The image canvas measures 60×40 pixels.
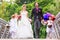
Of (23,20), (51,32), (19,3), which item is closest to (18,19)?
(23,20)

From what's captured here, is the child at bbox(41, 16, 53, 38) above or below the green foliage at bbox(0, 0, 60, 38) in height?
below

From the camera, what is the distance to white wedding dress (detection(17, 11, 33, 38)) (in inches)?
335

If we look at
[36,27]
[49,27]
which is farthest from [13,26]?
[49,27]

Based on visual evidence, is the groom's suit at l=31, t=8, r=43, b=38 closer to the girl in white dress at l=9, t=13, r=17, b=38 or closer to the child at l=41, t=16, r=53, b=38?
the child at l=41, t=16, r=53, b=38

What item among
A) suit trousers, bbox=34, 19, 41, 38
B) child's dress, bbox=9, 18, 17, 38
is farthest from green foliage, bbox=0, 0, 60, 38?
suit trousers, bbox=34, 19, 41, 38

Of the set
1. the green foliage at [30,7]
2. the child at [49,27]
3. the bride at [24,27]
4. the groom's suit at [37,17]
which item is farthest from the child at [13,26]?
the green foliage at [30,7]

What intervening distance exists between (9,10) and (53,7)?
236cm

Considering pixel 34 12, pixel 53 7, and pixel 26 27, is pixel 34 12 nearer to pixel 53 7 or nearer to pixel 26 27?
pixel 26 27

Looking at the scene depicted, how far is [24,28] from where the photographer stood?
8625 mm

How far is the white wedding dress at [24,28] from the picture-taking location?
335 inches

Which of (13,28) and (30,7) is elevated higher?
(30,7)

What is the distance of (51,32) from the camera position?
8.31 metres

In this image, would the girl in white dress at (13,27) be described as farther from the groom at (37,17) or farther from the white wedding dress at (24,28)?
the groom at (37,17)

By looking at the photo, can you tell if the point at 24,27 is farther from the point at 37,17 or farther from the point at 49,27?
the point at 49,27
